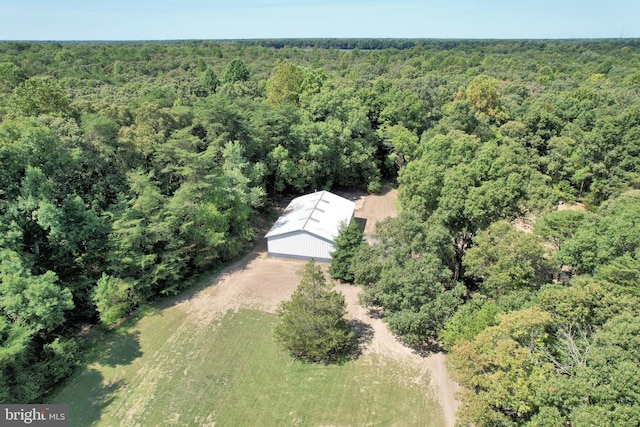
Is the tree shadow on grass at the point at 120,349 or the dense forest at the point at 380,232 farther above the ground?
the dense forest at the point at 380,232

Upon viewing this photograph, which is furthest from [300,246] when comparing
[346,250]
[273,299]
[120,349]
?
[120,349]

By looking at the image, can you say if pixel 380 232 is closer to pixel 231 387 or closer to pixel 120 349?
pixel 231 387

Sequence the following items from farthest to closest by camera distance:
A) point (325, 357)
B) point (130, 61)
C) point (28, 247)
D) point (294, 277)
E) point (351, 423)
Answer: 1. point (130, 61)
2. point (294, 277)
3. point (28, 247)
4. point (325, 357)
5. point (351, 423)

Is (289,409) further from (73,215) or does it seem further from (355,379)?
(73,215)

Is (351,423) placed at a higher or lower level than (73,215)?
lower

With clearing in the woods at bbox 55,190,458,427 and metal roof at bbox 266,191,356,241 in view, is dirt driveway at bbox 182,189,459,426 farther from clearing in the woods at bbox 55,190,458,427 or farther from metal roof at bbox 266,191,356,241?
metal roof at bbox 266,191,356,241

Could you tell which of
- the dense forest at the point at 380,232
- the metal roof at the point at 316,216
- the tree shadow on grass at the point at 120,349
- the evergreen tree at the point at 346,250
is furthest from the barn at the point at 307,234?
the tree shadow on grass at the point at 120,349

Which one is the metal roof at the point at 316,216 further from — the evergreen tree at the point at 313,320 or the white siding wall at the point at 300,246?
the evergreen tree at the point at 313,320

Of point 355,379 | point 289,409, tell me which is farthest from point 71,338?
point 355,379
